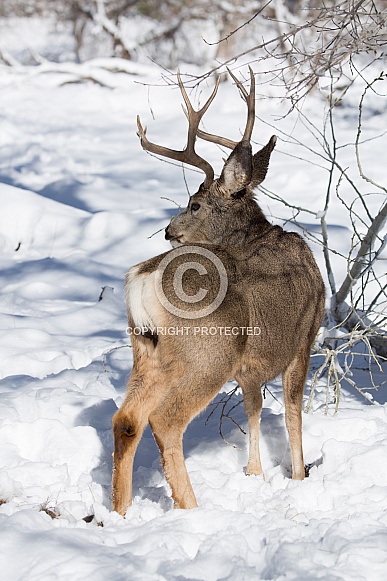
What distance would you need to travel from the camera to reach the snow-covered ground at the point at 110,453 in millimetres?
3078

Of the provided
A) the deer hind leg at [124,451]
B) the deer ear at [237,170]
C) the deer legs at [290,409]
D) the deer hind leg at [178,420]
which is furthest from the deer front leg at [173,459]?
the deer ear at [237,170]

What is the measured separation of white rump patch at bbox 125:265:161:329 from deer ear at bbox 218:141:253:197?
1.43 m

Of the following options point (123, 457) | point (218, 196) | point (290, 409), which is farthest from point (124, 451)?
point (218, 196)

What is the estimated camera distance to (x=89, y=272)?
29.5 feet

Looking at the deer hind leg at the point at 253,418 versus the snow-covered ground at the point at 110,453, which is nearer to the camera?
the snow-covered ground at the point at 110,453

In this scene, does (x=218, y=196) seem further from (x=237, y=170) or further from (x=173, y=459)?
(x=173, y=459)

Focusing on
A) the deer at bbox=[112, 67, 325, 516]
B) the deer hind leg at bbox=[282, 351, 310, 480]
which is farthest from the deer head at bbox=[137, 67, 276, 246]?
the deer hind leg at bbox=[282, 351, 310, 480]

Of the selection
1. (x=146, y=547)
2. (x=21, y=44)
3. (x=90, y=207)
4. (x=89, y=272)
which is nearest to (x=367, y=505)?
(x=146, y=547)

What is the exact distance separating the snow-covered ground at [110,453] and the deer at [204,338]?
0.87ft

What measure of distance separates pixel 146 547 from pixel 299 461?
155 cm

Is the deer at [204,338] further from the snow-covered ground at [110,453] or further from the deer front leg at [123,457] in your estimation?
the snow-covered ground at [110,453]

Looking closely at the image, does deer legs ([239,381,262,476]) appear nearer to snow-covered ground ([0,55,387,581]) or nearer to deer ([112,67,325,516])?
deer ([112,67,325,516])

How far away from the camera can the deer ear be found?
501 centimetres

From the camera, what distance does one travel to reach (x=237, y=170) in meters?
5.16
